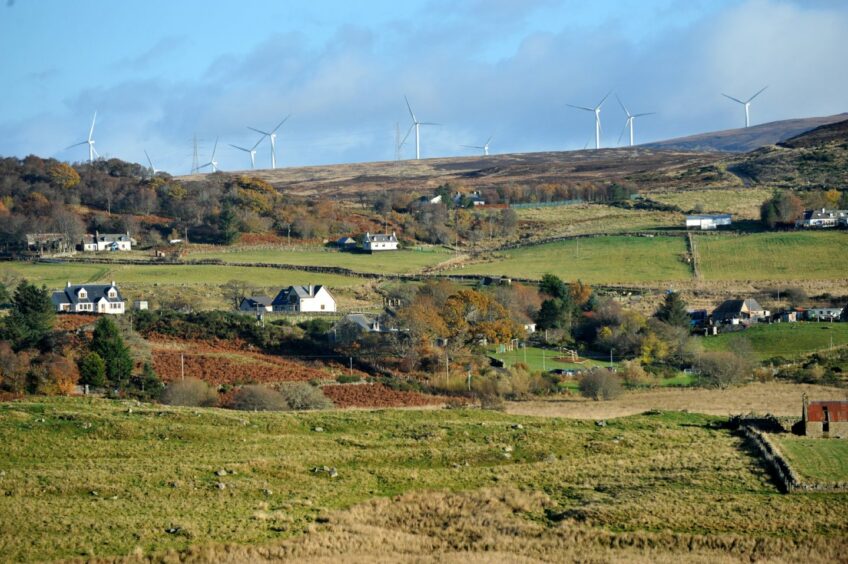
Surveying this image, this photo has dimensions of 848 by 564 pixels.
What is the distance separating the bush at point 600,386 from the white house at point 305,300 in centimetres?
2744

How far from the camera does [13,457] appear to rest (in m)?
34.8

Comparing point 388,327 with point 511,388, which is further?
point 388,327

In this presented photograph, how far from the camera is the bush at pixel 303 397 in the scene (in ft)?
174

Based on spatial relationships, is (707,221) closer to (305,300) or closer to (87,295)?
(305,300)

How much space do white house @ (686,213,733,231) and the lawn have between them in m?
7.19

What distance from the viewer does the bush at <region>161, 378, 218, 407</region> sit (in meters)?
53.4

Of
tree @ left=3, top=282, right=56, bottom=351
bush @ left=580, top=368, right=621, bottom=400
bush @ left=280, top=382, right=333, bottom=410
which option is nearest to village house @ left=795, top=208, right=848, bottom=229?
bush @ left=580, top=368, right=621, bottom=400

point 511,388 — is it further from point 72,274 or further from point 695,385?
point 72,274

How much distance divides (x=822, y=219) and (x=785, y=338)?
47.1 metres

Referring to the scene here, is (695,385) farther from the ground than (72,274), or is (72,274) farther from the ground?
(72,274)

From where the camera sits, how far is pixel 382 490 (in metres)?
33.0

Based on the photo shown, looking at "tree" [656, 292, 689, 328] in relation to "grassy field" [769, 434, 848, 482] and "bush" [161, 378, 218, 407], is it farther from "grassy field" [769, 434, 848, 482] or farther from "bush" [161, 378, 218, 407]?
"grassy field" [769, 434, 848, 482]

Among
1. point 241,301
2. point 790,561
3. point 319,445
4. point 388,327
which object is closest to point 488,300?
point 388,327

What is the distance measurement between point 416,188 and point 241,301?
333 feet
